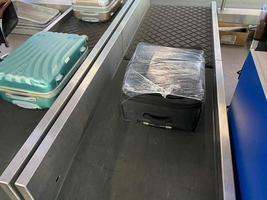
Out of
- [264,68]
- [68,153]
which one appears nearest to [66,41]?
[68,153]

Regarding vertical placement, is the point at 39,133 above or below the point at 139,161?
above

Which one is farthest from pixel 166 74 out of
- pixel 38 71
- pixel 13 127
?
pixel 13 127

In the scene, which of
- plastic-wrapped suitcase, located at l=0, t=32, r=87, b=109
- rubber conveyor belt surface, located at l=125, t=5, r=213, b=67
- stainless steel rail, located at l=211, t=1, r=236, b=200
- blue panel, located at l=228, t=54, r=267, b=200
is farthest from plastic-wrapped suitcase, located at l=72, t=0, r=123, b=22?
blue panel, located at l=228, t=54, r=267, b=200

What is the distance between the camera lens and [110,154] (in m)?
0.84

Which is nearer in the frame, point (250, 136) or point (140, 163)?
point (250, 136)

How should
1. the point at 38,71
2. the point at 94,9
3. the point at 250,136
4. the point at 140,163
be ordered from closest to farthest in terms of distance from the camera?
the point at 250,136, the point at 140,163, the point at 38,71, the point at 94,9

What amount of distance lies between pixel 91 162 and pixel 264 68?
63cm

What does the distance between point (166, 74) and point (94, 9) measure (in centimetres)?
81

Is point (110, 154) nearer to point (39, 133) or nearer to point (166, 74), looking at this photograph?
point (39, 133)

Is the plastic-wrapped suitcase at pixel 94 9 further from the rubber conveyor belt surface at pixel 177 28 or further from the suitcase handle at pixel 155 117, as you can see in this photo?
the suitcase handle at pixel 155 117

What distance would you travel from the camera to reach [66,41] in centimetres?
111

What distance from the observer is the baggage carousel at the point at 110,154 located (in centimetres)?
68

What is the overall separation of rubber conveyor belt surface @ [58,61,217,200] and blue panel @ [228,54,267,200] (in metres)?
0.08

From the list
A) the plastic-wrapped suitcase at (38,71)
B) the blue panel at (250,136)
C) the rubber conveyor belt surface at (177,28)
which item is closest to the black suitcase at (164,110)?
the blue panel at (250,136)
